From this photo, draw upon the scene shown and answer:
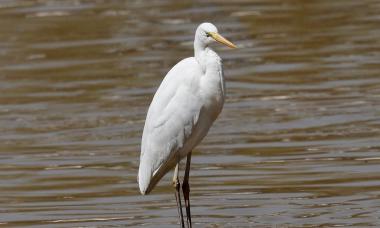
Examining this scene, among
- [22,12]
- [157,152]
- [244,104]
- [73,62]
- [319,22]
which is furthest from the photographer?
[22,12]

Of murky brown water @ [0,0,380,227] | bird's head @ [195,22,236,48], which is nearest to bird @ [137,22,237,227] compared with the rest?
bird's head @ [195,22,236,48]

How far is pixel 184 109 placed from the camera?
→ 9.94 metres

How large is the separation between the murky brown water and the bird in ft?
1.64

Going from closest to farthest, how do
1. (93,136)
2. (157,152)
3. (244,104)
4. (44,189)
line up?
1. (157,152)
2. (44,189)
3. (93,136)
4. (244,104)

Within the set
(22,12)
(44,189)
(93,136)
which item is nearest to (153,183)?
(44,189)

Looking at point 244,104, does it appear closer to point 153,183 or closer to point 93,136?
point 93,136

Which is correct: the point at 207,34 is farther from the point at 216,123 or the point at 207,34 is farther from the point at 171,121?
the point at 216,123

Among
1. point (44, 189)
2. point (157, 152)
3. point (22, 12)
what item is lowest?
point (22, 12)

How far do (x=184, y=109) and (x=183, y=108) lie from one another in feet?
0.04

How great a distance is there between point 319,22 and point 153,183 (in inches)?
412

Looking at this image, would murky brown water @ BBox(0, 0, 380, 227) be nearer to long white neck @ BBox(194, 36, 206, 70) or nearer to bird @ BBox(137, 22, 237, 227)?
bird @ BBox(137, 22, 237, 227)

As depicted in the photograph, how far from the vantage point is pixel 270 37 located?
1930 cm

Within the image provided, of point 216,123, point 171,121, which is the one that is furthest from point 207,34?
point 216,123

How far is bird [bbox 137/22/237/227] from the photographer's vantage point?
9812 mm
